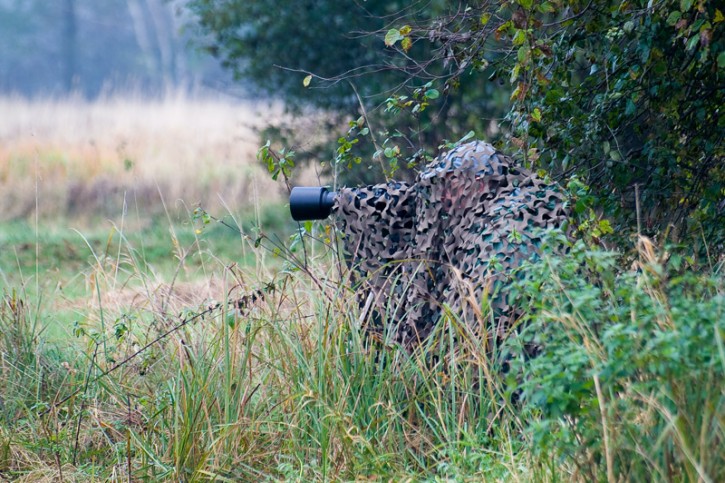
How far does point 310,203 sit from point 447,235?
1.94ft

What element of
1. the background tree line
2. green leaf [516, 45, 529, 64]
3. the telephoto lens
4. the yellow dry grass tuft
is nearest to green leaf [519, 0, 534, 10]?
the background tree line

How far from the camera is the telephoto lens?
4035 mm

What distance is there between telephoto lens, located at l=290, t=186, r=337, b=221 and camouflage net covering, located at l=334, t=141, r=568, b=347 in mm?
48

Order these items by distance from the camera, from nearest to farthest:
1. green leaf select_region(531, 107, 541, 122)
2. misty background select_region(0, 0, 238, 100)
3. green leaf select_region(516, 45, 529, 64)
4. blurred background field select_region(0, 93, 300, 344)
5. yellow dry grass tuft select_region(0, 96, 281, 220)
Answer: green leaf select_region(516, 45, 529, 64)
green leaf select_region(531, 107, 541, 122)
blurred background field select_region(0, 93, 300, 344)
yellow dry grass tuft select_region(0, 96, 281, 220)
misty background select_region(0, 0, 238, 100)

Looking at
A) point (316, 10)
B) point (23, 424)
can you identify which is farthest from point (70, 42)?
point (23, 424)

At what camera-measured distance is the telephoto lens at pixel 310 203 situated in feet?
13.2

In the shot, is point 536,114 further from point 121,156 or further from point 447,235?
point 121,156

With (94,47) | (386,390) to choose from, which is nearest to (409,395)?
(386,390)

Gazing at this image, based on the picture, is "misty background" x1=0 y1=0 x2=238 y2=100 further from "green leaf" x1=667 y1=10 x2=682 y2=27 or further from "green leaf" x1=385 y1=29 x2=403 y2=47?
"green leaf" x1=667 y1=10 x2=682 y2=27

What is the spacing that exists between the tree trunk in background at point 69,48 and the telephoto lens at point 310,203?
108 ft

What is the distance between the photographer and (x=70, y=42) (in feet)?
116

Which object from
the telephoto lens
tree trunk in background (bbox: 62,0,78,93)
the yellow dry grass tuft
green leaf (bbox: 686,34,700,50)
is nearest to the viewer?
green leaf (bbox: 686,34,700,50)

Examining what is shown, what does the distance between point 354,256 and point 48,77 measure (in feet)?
122

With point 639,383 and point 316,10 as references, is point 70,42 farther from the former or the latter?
point 639,383
